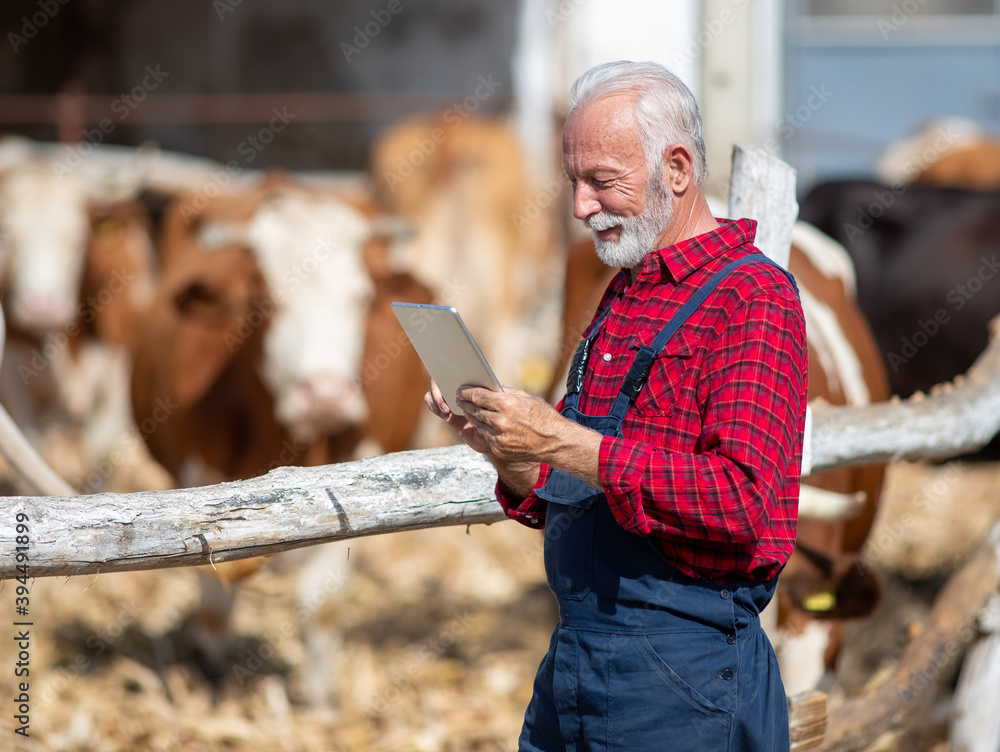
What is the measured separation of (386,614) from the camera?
15.3 ft

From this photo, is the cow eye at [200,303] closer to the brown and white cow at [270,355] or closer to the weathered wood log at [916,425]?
the brown and white cow at [270,355]

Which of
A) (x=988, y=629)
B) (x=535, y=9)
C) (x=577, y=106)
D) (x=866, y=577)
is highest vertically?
(x=535, y=9)

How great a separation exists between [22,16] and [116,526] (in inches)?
490

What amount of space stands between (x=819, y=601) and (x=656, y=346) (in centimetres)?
118

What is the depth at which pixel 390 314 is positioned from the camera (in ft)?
13.7

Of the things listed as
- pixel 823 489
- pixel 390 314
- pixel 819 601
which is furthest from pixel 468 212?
pixel 819 601

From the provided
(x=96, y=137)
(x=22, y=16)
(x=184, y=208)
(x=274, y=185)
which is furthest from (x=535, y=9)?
(x=22, y=16)

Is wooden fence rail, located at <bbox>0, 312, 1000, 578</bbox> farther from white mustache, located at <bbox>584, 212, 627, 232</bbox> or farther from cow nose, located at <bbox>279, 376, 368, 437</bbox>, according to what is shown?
cow nose, located at <bbox>279, 376, 368, 437</bbox>

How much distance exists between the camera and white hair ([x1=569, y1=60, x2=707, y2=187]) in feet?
4.53

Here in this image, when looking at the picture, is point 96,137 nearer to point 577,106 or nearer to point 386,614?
point 386,614

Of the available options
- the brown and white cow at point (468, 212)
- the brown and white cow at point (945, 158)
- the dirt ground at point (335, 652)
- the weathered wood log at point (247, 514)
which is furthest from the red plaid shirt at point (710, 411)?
the brown and white cow at point (945, 158)

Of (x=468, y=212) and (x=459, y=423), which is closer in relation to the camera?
(x=459, y=423)

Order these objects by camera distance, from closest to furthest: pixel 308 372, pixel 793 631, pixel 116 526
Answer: pixel 116 526 < pixel 793 631 < pixel 308 372

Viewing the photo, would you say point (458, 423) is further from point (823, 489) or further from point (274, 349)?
point (274, 349)
